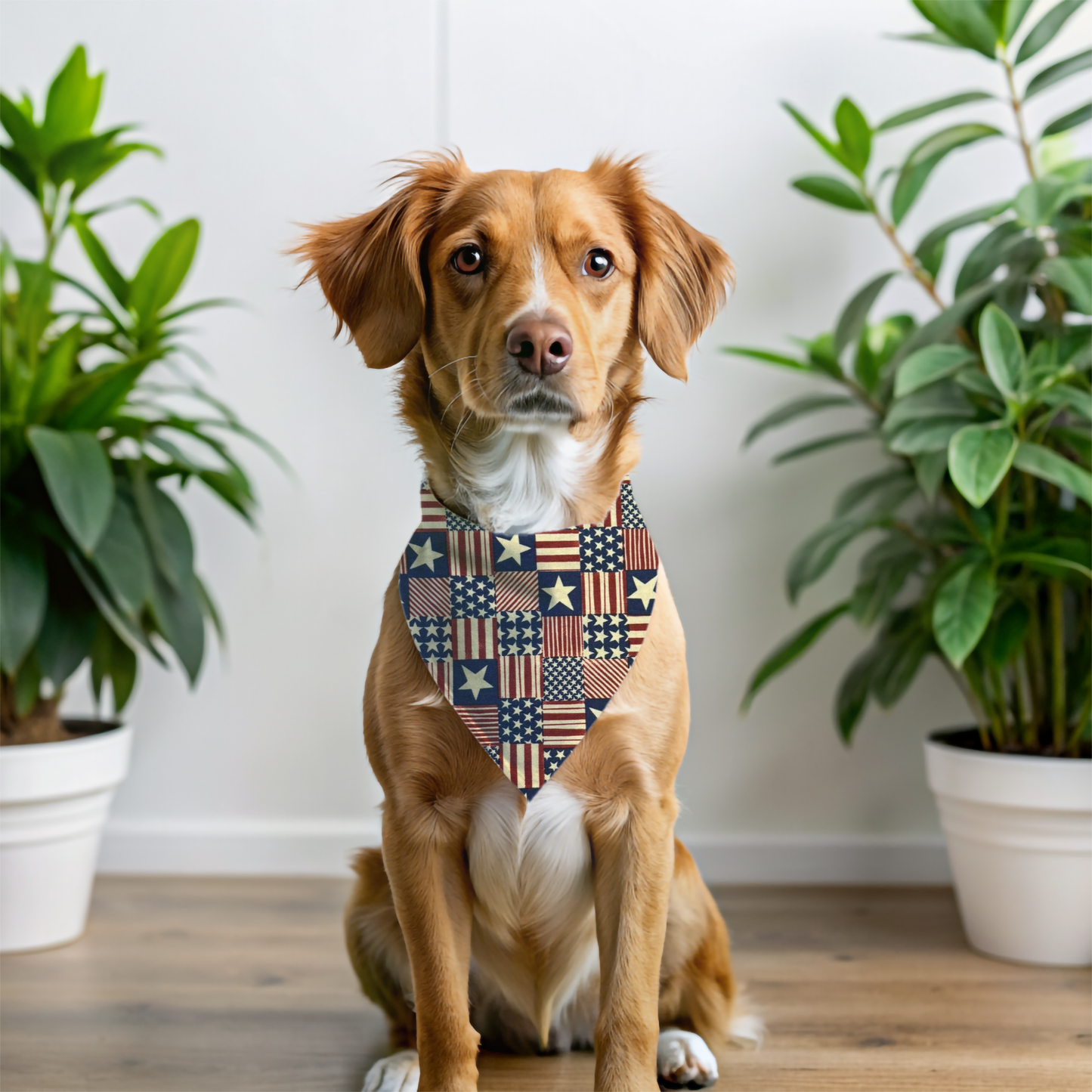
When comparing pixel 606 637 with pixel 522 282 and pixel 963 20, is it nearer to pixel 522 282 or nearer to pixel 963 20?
pixel 522 282

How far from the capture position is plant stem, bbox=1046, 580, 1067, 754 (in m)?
1.74

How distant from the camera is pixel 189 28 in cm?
219

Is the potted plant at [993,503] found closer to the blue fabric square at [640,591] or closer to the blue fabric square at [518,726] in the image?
the blue fabric square at [640,591]

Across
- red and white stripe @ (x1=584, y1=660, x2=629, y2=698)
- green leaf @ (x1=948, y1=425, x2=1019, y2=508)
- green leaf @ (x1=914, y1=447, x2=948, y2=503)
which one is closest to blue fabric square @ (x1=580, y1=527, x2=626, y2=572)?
red and white stripe @ (x1=584, y1=660, x2=629, y2=698)

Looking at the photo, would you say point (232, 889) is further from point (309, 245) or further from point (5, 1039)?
point (309, 245)

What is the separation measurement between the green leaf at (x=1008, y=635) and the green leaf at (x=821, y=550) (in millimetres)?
266

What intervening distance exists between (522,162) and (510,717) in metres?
1.44

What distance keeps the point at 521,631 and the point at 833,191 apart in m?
1.22

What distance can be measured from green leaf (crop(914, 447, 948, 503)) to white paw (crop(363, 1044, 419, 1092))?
44.3 inches

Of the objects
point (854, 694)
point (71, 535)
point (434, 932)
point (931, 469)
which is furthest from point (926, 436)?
point (71, 535)

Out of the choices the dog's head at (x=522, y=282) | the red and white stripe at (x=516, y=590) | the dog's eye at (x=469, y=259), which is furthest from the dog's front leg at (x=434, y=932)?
the dog's eye at (x=469, y=259)

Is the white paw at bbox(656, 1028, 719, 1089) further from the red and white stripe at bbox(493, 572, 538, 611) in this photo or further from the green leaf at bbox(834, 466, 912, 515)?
the green leaf at bbox(834, 466, 912, 515)

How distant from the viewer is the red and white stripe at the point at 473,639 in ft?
3.68

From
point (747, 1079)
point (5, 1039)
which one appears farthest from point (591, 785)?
point (5, 1039)
